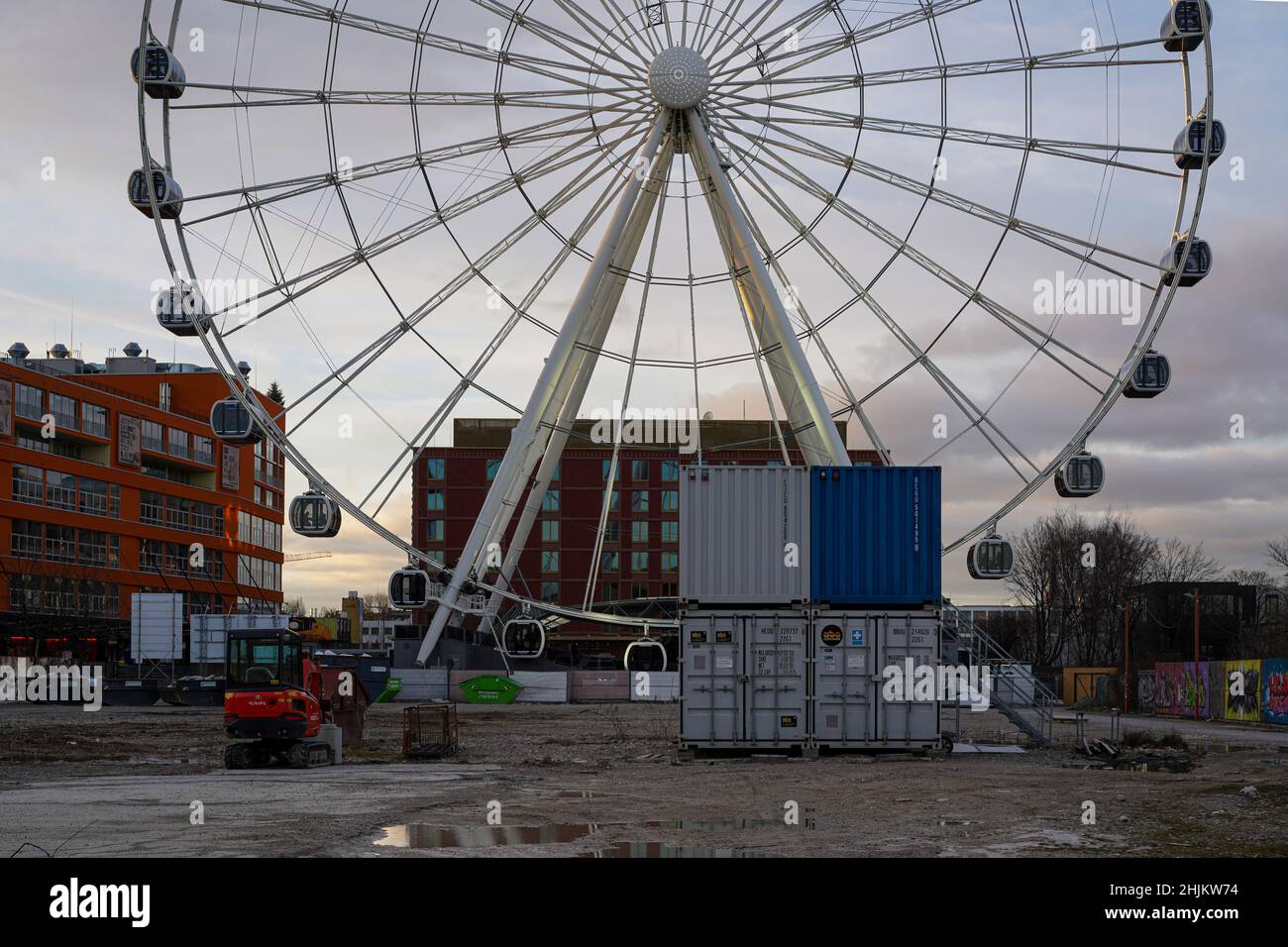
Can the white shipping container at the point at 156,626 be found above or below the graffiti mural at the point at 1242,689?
above

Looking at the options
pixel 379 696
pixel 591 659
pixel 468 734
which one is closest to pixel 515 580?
pixel 591 659

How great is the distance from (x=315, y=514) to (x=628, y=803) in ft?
57.3

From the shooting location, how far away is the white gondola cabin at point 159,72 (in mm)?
35438

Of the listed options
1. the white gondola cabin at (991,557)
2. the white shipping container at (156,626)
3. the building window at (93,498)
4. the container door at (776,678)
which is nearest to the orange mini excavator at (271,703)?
the container door at (776,678)

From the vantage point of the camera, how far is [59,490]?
306ft

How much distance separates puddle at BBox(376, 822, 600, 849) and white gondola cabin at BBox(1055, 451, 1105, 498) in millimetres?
21941

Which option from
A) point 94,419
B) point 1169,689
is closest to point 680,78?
point 1169,689

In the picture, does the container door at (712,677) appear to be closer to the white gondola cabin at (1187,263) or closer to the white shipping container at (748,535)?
the white shipping container at (748,535)

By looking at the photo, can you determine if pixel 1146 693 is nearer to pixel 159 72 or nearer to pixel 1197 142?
pixel 1197 142

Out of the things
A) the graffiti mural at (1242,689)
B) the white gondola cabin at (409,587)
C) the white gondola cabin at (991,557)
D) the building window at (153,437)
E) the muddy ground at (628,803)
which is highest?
the building window at (153,437)

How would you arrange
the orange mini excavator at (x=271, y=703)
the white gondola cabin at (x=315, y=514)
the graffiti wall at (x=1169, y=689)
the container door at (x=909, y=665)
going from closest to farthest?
the orange mini excavator at (x=271, y=703) < the container door at (x=909, y=665) < the white gondola cabin at (x=315, y=514) < the graffiti wall at (x=1169, y=689)

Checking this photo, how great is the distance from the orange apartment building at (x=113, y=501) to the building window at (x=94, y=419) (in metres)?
0.08

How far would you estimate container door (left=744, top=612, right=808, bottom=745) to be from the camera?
3106 cm
